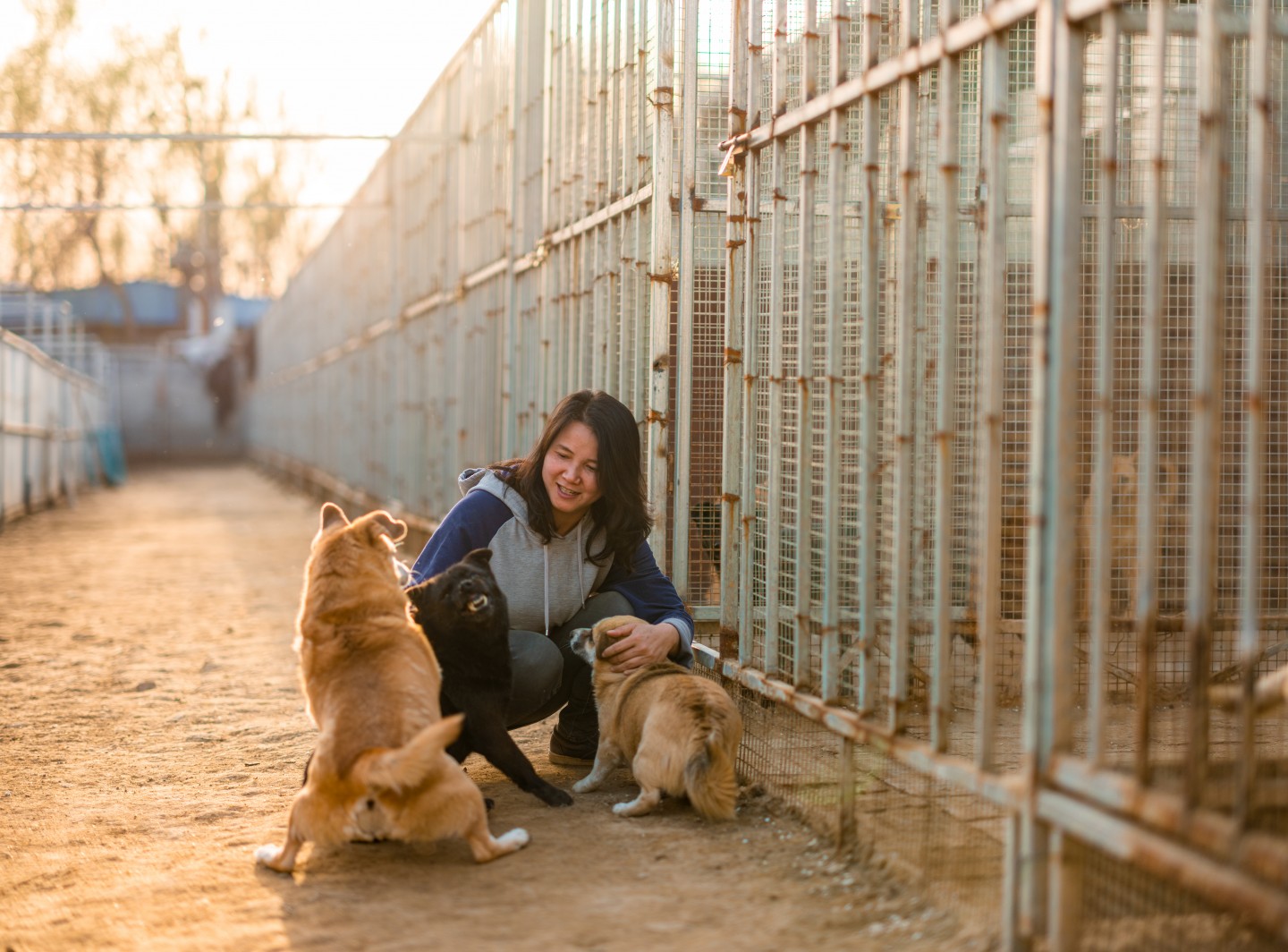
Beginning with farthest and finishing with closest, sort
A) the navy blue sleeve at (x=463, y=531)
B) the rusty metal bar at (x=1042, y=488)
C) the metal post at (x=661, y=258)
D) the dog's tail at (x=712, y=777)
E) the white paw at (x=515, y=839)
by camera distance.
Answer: the metal post at (x=661, y=258), the navy blue sleeve at (x=463, y=531), the dog's tail at (x=712, y=777), the white paw at (x=515, y=839), the rusty metal bar at (x=1042, y=488)

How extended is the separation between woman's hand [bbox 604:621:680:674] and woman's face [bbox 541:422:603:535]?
52 cm

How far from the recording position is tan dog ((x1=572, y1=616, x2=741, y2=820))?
450cm

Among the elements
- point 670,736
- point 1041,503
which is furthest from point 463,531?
point 1041,503

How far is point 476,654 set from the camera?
15.6 feet

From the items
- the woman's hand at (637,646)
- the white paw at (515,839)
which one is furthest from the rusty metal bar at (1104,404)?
the woman's hand at (637,646)

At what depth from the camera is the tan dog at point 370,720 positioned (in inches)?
153

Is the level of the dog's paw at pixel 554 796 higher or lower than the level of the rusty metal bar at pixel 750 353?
lower

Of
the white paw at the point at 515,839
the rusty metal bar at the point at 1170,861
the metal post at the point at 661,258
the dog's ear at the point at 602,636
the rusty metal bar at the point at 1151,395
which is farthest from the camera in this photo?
the metal post at the point at 661,258

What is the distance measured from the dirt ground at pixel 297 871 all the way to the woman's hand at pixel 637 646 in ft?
1.62

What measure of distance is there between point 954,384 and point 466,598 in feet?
5.84

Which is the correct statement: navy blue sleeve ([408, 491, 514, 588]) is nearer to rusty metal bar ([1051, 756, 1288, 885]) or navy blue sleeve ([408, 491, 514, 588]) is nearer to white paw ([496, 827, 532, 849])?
white paw ([496, 827, 532, 849])

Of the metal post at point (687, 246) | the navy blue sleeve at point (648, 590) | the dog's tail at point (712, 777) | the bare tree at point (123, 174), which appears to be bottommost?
Answer: the dog's tail at point (712, 777)

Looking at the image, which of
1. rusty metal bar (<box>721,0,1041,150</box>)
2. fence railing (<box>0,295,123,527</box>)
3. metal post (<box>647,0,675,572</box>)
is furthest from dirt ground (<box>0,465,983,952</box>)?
fence railing (<box>0,295,123,527</box>)

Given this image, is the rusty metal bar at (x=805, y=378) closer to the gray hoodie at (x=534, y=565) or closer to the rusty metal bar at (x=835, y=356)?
the rusty metal bar at (x=835, y=356)
